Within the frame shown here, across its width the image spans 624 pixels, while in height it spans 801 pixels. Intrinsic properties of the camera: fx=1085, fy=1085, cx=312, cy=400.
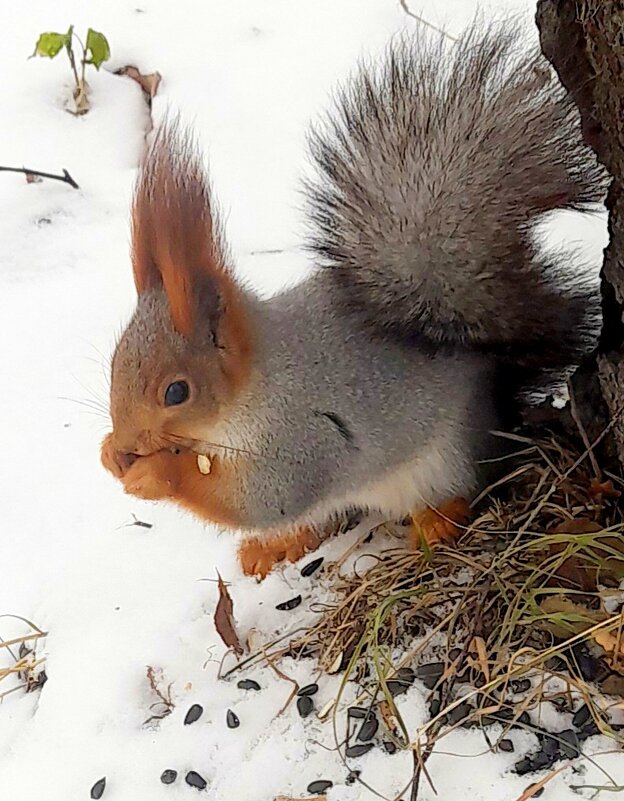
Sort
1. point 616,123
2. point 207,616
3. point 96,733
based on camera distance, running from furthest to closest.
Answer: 1. point 207,616
2. point 96,733
3. point 616,123

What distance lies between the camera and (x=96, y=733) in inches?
50.6

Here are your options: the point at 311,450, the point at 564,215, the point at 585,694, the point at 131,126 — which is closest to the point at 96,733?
the point at 311,450

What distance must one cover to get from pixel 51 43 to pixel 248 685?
141 centimetres

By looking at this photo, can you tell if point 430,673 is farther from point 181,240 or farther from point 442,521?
point 181,240

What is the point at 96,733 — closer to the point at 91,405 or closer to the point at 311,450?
the point at 311,450

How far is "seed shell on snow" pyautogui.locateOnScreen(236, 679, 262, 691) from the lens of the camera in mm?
1277

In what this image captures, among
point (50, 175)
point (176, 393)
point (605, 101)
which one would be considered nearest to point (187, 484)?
point (176, 393)

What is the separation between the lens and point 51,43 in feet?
7.00

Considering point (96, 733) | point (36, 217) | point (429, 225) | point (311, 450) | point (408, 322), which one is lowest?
point (96, 733)

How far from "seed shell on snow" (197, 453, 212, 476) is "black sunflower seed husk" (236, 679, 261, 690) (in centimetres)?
25

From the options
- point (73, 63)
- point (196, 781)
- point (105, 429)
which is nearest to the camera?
point (196, 781)

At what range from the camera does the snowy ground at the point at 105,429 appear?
1.21 meters

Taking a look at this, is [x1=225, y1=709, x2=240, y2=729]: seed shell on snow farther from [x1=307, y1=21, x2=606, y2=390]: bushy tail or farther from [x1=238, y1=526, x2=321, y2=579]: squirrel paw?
[x1=307, y1=21, x2=606, y2=390]: bushy tail

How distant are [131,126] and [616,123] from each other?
1308 millimetres
